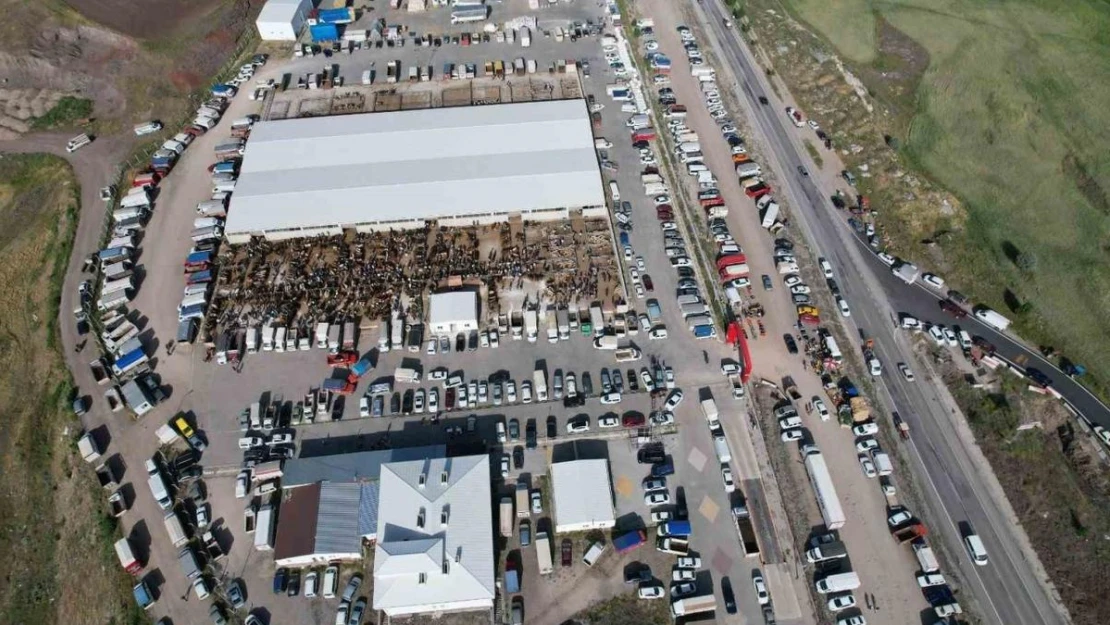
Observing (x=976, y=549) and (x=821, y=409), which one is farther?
(x=821, y=409)

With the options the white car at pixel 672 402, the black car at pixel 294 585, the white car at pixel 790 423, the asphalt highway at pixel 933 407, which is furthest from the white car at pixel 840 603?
the black car at pixel 294 585

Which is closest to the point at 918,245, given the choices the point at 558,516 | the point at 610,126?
the point at 610,126

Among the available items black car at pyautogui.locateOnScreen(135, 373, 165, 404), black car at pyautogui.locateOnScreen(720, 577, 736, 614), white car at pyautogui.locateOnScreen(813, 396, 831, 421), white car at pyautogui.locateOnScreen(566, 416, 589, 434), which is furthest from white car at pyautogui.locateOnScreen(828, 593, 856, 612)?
black car at pyautogui.locateOnScreen(135, 373, 165, 404)

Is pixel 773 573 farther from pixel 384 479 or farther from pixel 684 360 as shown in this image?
pixel 384 479

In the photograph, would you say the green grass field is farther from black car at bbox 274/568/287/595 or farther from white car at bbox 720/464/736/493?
black car at bbox 274/568/287/595

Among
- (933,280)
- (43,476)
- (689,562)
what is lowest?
(689,562)

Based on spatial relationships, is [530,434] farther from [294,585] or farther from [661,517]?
[294,585]

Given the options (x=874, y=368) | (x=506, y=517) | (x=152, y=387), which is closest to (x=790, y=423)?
(x=874, y=368)
